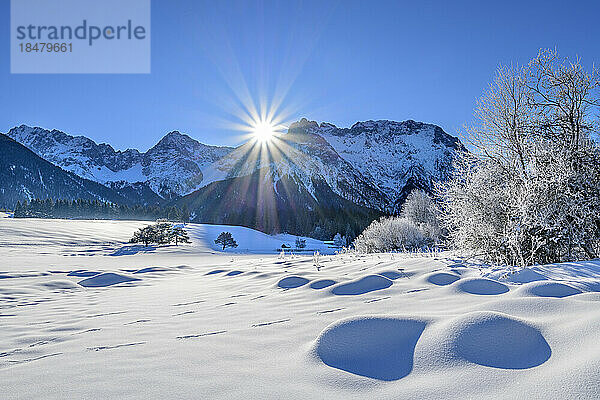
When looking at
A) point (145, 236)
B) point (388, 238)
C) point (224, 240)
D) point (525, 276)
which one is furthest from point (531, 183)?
point (224, 240)

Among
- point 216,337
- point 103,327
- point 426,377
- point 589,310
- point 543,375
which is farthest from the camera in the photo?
point 103,327

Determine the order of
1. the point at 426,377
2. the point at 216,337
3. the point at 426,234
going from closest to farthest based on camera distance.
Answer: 1. the point at 426,377
2. the point at 216,337
3. the point at 426,234

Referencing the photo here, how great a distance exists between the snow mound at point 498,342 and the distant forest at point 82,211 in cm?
7161

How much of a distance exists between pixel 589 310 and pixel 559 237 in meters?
5.29

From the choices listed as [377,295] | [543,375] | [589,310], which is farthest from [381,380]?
[377,295]

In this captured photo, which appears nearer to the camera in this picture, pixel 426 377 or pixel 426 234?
pixel 426 377

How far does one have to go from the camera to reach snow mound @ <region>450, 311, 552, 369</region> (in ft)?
5.63

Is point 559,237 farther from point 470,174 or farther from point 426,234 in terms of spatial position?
point 426,234

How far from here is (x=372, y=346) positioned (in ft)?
6.54

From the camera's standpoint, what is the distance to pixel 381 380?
1688mm

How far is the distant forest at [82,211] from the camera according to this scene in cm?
6880

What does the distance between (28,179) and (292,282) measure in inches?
7873

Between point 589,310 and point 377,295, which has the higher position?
point 589,310

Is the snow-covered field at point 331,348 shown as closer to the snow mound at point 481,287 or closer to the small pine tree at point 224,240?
the snow mound at point 481,287
